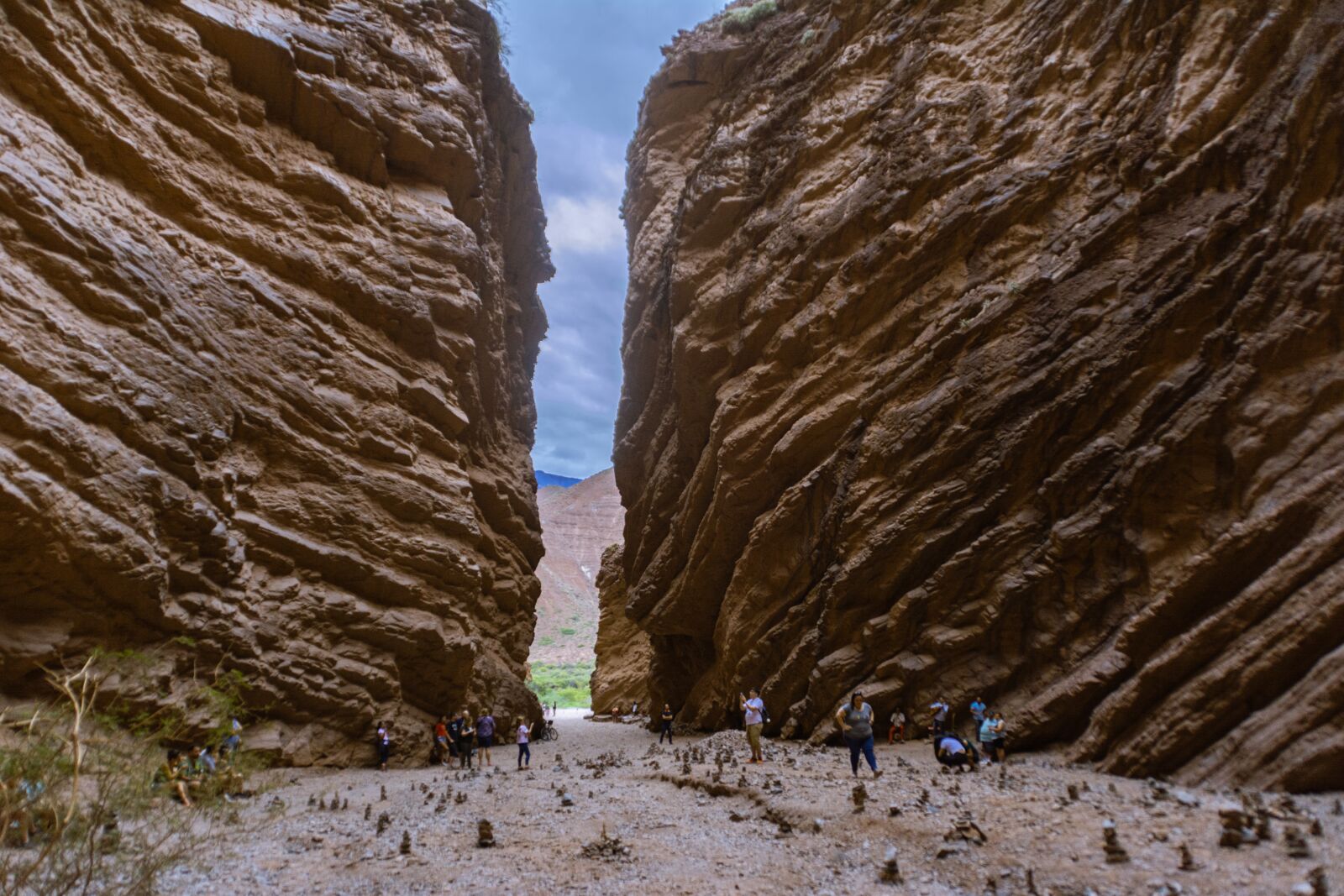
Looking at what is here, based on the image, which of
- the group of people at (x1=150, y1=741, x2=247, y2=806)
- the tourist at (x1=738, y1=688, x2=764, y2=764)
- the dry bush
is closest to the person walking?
the tourist at (x1=738, y1=688, x2=764, y2=764)

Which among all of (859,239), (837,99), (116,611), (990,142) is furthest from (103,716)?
(837,99)

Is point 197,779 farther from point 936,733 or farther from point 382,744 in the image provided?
point 936,733

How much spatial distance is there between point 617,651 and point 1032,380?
2938cm

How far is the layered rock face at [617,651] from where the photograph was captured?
35.8 m

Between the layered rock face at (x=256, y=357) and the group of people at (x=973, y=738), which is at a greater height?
the layered rock face at (x=256, y=357)

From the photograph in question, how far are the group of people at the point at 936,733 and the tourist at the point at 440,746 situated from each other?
7223 mm

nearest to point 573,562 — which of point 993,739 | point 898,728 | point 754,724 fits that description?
point 898,728

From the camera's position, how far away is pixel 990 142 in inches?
607

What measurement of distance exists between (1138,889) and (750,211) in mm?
18297

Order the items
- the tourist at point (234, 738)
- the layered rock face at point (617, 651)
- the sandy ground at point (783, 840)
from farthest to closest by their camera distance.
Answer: the layered rock face at point (617, 651) → the tourist at point (234, 738) → the sandy ground at point (783, 840)

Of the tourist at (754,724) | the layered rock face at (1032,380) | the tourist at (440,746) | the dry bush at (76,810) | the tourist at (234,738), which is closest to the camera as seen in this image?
the dry bush at (76,810)

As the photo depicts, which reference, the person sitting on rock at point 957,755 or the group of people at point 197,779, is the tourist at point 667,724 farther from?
the group of people at point 197,779

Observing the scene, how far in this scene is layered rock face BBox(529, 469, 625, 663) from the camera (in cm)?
8000

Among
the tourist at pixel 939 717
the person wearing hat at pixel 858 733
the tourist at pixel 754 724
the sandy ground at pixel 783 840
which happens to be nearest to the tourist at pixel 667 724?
the tourist at pixel 754 724
